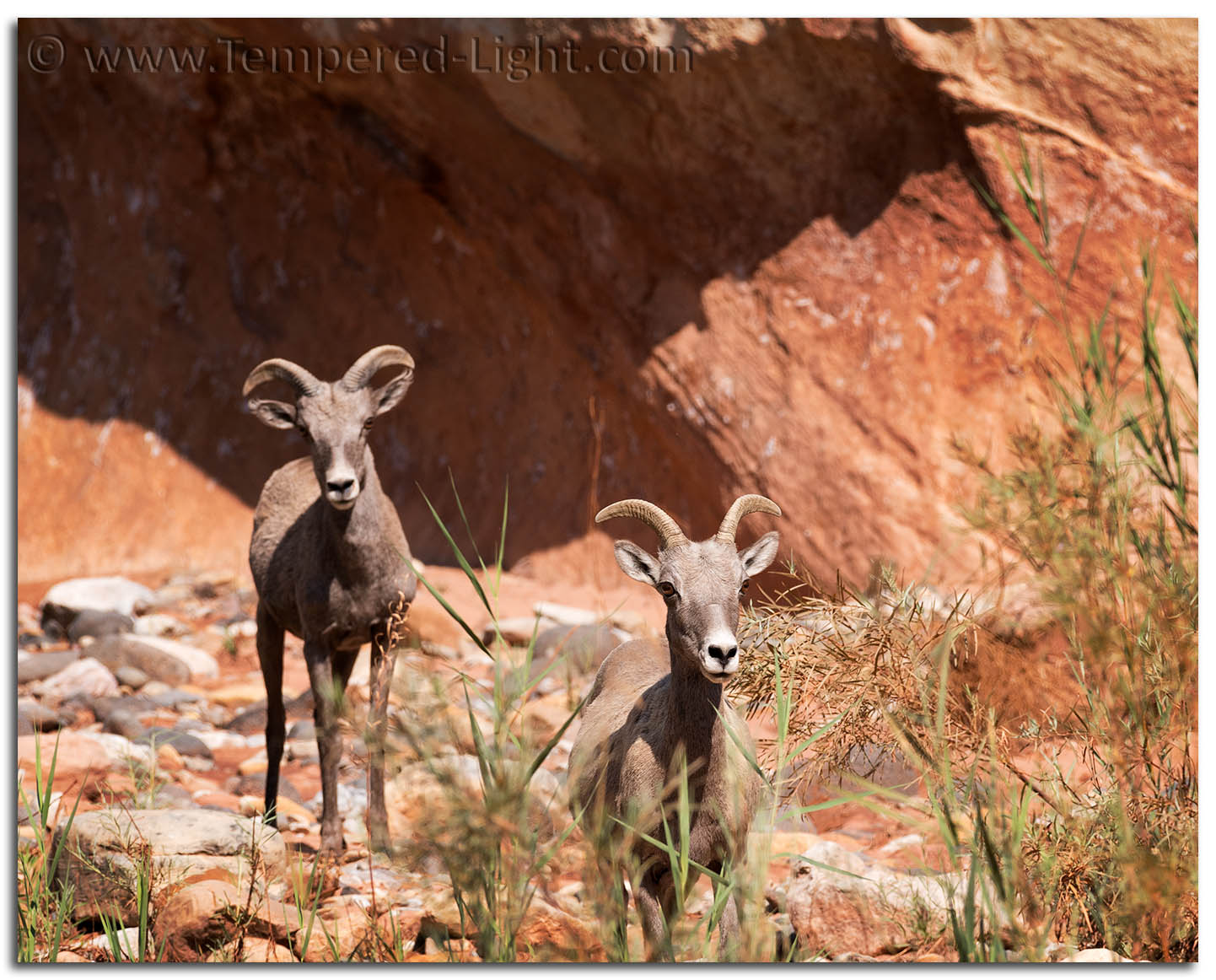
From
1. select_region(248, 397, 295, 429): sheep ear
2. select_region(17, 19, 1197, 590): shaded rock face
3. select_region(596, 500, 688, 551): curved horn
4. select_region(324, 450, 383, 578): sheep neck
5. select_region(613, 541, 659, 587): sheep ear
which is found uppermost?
select_region(17, 19, 1197, 590): shaded rock face

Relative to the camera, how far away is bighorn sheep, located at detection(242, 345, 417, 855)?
568 centimetres

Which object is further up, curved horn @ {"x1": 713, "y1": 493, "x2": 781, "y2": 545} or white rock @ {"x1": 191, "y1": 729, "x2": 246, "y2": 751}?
curved horn @ {"x1": 713, "y1": 493, "x2": 781, "y2": 545}

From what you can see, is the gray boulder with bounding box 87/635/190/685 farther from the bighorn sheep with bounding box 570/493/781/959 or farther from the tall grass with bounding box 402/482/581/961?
the tall grass with bounding box 402/482/581/961

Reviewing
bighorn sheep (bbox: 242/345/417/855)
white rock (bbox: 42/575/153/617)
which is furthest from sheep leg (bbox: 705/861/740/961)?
white rock (bbox: 42/575/153/617)

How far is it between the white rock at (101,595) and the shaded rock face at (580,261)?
1704 mm

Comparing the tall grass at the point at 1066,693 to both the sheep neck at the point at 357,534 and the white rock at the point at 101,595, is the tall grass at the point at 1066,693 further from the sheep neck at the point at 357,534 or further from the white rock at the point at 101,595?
the white rock at the point at 101,595

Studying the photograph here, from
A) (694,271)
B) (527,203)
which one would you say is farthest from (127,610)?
(694,271)

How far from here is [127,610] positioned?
11.2m

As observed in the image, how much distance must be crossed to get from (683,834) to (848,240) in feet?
21.9

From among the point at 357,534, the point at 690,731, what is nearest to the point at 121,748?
the point at 357,534

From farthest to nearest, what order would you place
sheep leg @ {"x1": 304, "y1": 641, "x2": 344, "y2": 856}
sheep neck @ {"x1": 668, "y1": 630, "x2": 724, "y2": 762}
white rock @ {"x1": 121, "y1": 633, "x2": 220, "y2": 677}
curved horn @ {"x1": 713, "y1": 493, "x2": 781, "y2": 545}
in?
1. white rock @ {"x1": 121, "y1": 633, "x2": 220, "y2": 677}
2. sheep leg @ {"x1": 304, "y1": 641, "x2": 344, "y2": 856}
3. curved horn @ {"x1": 713, "y1": 493, "x2": 781, "y2": 545}
4. sheep neck @ {"x1": 668, "y1": 630, "x2": 724, "y2": 762}

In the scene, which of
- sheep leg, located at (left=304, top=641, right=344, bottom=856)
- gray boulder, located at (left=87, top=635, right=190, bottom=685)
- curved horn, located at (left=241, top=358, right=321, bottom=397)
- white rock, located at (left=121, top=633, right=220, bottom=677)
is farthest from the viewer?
white rock, located at (left=121, top=633, right=220, bottom=677)

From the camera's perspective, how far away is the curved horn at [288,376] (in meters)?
5.86

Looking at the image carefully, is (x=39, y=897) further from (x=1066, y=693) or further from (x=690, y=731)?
(x=1066, y=693)
